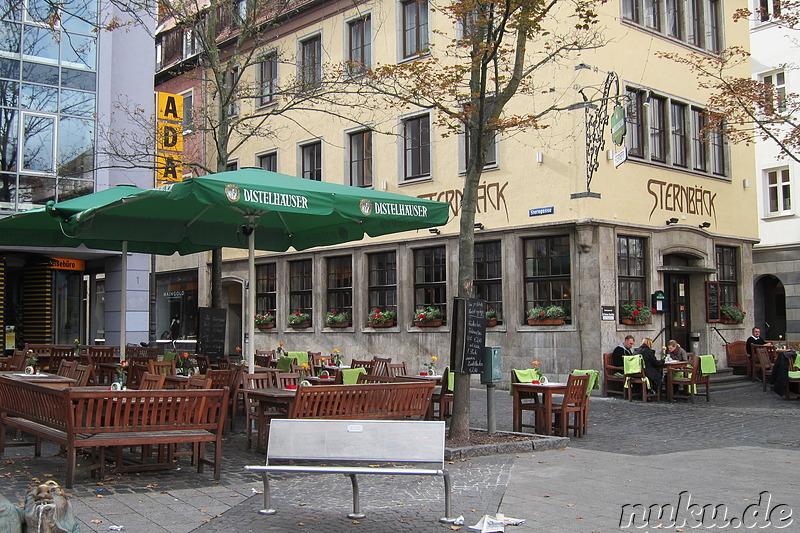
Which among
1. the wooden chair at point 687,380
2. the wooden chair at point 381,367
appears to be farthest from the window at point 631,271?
the wooden chair at point 381,367

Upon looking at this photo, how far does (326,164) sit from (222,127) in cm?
905

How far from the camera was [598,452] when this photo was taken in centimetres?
1098

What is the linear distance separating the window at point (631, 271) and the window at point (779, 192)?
41.2 feet

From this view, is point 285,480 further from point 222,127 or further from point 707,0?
point 707,0

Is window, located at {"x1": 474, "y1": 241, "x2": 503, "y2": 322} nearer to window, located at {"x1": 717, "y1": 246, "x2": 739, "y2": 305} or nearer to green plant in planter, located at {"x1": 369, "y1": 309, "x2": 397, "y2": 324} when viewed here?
green plant in planter, located at {"x1": 369, "y1": 309, "x2": 397, "y2": 324}

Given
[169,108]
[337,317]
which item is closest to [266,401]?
[169,108]

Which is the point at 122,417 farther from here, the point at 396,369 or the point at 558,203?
the point at 558,203

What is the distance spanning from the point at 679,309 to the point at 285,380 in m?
13.8

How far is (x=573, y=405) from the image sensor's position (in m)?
12.5

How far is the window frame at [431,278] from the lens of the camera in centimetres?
2288

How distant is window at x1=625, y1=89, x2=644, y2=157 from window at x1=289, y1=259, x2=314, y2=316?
10639 millimetres

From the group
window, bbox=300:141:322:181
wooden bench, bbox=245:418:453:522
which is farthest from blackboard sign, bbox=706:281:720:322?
wooden bench, bbox=245:418:453:522

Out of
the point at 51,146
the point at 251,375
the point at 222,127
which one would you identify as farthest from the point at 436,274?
the point at 251,375

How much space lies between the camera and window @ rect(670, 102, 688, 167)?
887 inches
